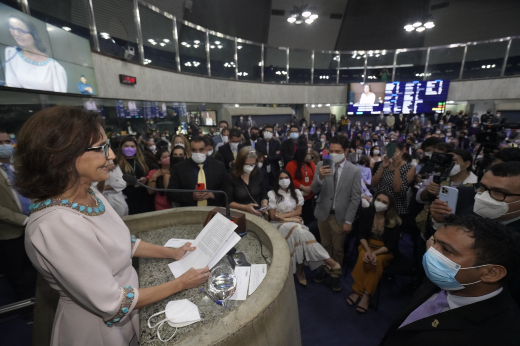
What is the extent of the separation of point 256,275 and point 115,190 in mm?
2313

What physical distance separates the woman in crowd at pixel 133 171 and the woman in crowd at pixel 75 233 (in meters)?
2.35

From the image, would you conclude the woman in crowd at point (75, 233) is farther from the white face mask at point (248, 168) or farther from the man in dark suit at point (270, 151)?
the man in dark suit at point (270, 151)

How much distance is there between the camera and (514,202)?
1530 mm

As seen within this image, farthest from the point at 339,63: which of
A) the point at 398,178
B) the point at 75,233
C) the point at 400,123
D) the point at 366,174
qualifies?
the point at 75,233

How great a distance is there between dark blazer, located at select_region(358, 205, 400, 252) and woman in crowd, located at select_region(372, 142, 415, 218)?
0.50 metres

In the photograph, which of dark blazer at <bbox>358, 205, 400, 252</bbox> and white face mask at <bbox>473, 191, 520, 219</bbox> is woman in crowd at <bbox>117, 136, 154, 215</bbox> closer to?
dark blazer at <bbox>358, 205, 400, 252</bbox>

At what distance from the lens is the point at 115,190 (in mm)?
2723

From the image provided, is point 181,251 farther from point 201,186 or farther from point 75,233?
point 201,186

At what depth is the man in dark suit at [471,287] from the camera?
3.35 ft

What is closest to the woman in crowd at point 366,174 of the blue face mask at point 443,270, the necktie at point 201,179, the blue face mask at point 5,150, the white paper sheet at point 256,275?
the necktie at point 201,179

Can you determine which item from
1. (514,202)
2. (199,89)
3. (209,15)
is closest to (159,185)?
(514,202)

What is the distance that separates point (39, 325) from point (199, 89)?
418 inches

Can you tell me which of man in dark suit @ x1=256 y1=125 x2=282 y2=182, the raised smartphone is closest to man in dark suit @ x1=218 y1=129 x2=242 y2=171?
man in dark suit @ x1=256 y1=125 x2=282 y2=182

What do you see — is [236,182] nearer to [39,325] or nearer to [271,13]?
[39,325]
